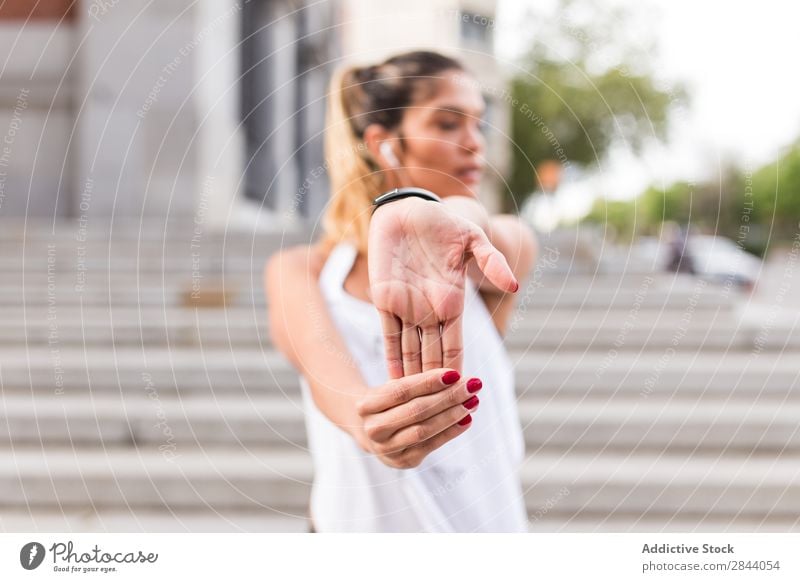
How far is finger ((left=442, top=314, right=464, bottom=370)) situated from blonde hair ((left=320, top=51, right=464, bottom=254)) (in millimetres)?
209

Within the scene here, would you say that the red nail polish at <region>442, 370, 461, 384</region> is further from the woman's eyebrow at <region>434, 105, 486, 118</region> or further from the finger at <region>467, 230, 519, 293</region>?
the woman's eyebrow at <region>434, 105, 486, 118</region>

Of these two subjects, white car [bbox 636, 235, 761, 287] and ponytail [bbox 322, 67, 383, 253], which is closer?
ponytail [bbox 322, 67, 383, 253]

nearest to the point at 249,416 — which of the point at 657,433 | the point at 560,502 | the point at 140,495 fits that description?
the point at 140,495

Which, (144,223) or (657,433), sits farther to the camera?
(144,223)

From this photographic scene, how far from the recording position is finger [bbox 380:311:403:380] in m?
0.56

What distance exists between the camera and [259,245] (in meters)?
2.90

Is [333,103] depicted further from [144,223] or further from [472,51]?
[144,223]

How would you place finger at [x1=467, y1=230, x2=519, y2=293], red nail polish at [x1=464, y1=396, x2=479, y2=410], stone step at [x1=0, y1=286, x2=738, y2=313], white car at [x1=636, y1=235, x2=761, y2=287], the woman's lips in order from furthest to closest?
white car at [x1=636, y1=235, x2=761, y2=287] < stone step at [x1=0, y1=286, x2=738, y2=313] < the woman's lips < red nail polish at [x1=464, y1=396, x2=479, y2=410] < finger at [x1=467, y1=230, x2=519, y2=293]

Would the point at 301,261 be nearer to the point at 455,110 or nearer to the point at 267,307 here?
the point at 455,110

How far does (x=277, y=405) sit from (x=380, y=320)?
1.30m

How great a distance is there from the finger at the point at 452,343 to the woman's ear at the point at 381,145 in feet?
0.83

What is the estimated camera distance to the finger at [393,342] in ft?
1.85

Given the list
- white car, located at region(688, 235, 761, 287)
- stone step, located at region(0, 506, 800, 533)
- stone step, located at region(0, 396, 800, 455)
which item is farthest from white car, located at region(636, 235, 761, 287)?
stone step, located at region(0, 506, 800, 533)
